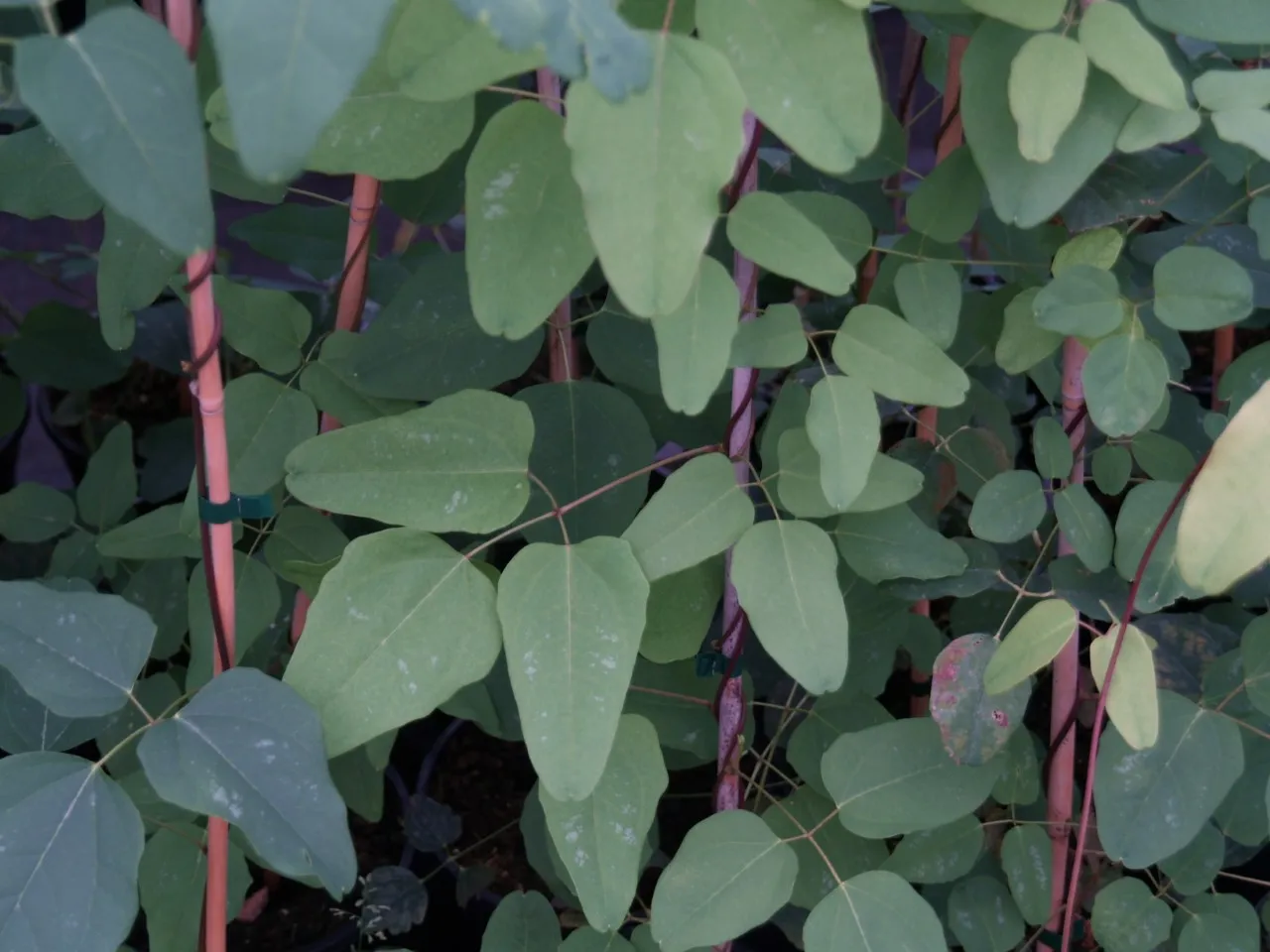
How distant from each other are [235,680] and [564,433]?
0.27 metres

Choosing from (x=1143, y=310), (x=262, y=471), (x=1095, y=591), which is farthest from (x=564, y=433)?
(x=1143, y=310)

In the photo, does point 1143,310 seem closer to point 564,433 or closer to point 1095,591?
point 1095,591

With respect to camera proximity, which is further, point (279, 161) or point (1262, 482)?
point (1262, 482)

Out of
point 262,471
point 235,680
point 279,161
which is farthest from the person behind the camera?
point 262,471

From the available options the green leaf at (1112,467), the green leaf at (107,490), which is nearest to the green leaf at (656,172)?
the green leaf at (1112,467)

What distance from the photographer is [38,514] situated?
100 cm

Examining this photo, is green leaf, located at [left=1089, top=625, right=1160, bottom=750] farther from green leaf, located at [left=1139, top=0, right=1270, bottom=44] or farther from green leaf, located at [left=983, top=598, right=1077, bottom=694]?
green leaf, located at [left=1139, top=0, right=1270, bottom=44]

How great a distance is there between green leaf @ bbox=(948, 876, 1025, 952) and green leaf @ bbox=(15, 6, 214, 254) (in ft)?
2.33

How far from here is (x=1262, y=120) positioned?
0.54m

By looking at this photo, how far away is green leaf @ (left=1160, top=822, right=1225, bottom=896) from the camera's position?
2.55 ft

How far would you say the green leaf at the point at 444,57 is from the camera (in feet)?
1.56

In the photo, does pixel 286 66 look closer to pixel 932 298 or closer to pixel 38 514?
pixel 932 298

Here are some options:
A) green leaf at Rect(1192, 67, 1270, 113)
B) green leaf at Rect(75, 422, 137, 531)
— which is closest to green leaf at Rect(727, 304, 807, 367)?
green leaf at Rect(1192, 67, 1270, 113)

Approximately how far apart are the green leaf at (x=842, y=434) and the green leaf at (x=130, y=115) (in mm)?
328
